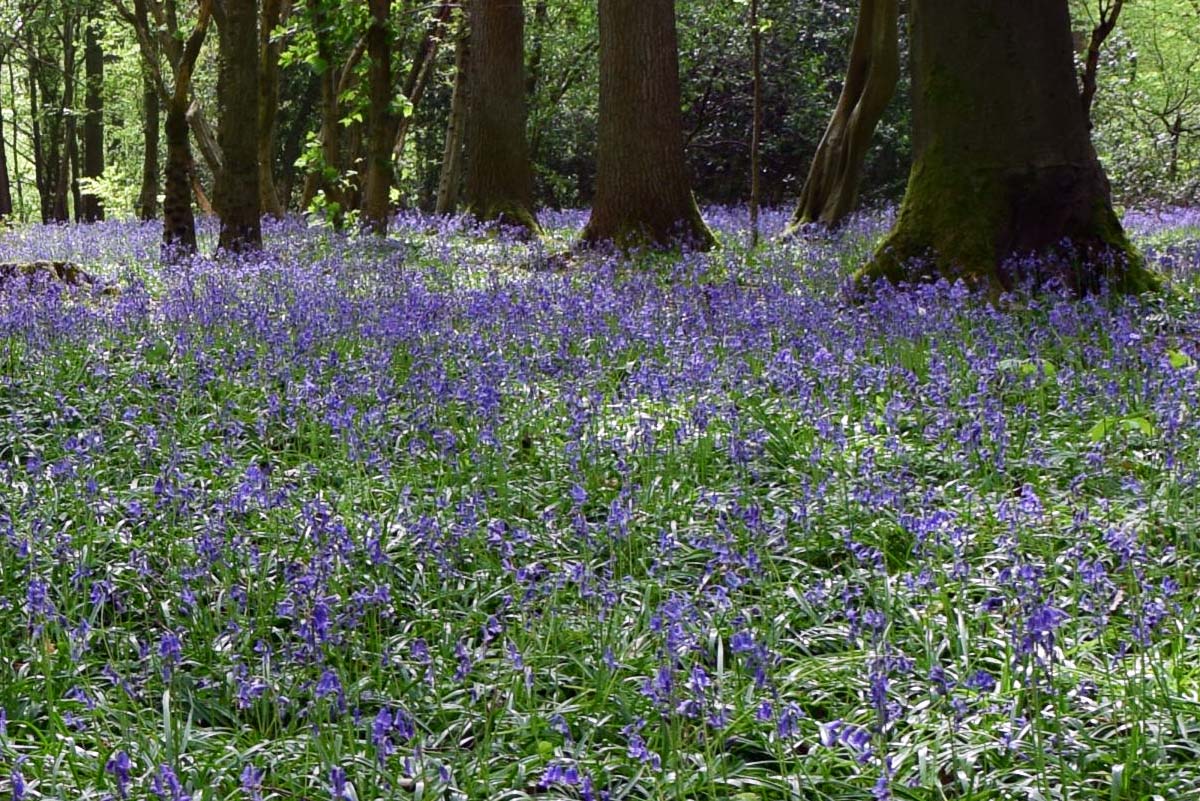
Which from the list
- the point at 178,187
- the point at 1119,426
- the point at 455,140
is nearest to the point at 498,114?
the point at 178,187

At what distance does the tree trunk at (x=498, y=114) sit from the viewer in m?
15.1

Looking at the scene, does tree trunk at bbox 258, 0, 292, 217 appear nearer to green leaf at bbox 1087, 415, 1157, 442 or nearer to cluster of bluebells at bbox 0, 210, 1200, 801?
cluster of bluebells at bbox 0, 210, 1200, 801

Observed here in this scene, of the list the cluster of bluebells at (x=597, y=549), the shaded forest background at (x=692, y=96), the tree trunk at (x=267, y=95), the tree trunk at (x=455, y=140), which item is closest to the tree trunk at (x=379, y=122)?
the shaded forest background at (x=692, y=96)

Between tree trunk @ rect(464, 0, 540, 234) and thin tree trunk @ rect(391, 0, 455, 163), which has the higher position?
thin tree trunk @ rect(391, 0, 455, 163)

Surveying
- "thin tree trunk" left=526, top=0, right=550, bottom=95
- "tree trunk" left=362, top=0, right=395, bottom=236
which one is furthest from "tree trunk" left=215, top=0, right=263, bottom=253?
"thin tree trunk" left=526, top=0, right=550, bottom=95

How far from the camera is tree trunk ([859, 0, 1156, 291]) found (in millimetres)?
7543

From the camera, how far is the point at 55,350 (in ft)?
21.9

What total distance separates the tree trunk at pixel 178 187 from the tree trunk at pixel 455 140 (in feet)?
19.5

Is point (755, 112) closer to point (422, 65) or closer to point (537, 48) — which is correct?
point (537, 48)

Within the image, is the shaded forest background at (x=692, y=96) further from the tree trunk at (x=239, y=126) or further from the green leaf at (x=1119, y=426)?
the green leaf at (x=1119, y=426)

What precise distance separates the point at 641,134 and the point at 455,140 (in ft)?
25.7

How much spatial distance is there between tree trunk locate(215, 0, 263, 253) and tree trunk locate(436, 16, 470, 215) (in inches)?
247

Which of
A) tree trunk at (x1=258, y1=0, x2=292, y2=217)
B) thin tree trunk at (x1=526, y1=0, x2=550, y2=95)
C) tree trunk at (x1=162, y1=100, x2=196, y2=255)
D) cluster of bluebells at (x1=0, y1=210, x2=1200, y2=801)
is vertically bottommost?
cluster of bluebells at (x1=0, y1=210, x2=1200, y2=801)

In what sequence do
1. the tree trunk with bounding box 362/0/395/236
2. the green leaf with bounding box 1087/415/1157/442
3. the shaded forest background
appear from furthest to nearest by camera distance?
the shaded forest background < the tree trunk with bounding box 362/0/395/236 < the green leaf with bounding box 1087/415/1157/442
